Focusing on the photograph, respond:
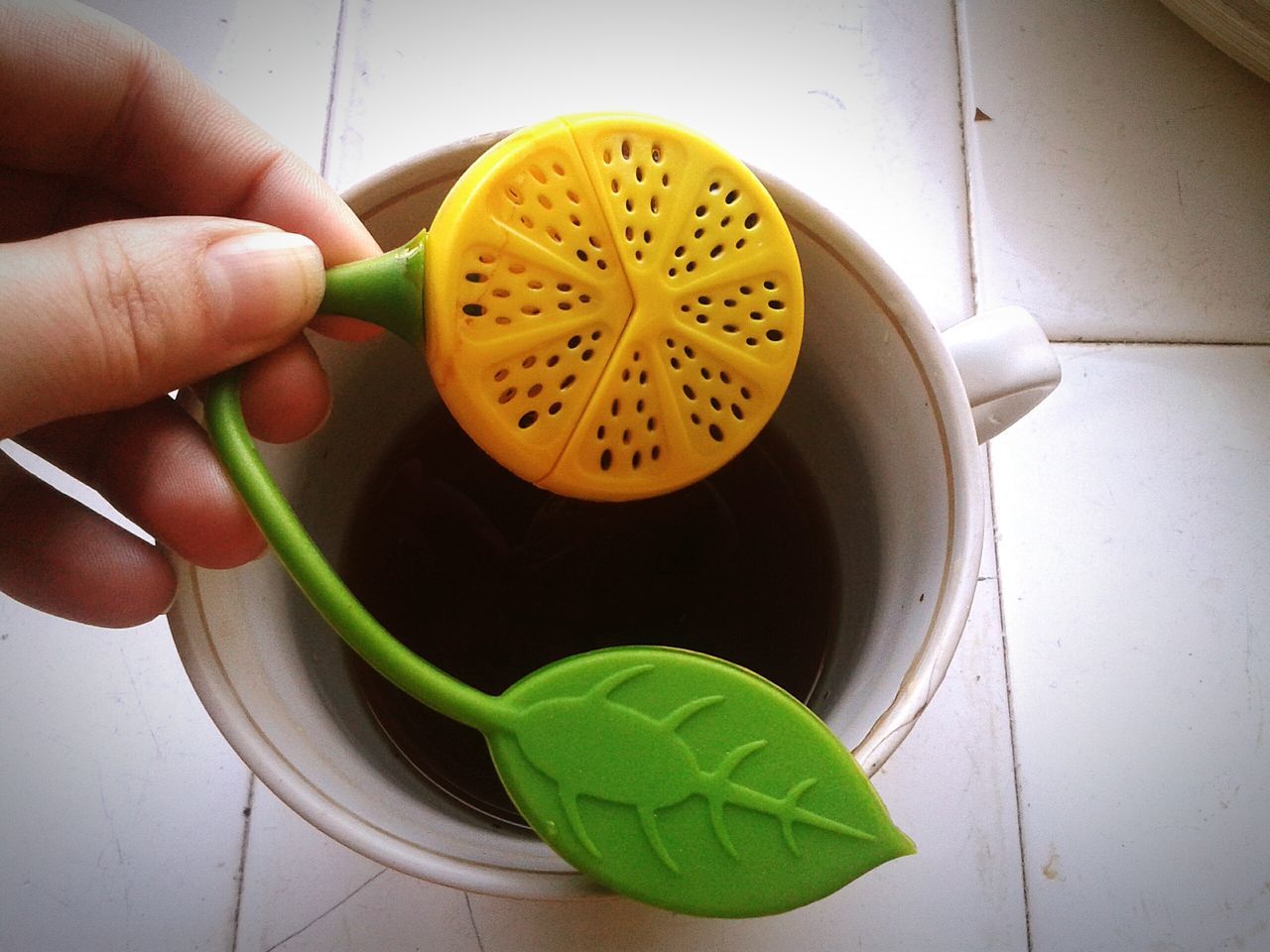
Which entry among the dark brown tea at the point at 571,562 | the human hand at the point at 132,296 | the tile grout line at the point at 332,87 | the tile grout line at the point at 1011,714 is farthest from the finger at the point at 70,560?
the tile grout line at the point at 1011,714

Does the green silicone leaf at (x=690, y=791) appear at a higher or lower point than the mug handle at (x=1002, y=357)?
lower

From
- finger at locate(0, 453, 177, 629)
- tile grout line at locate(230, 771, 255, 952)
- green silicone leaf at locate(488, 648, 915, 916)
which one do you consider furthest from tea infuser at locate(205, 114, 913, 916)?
tile grout line at locate(230, 771, 255, 952)

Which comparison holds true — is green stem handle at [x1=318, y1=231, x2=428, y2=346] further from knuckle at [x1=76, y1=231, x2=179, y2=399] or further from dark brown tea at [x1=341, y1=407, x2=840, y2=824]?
dark brown tea at [x1=341, y1=407, x2=840, y2=824]

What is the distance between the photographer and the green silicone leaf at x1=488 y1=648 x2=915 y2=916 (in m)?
0.32

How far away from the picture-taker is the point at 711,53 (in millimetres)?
627

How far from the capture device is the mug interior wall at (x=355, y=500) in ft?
1.14

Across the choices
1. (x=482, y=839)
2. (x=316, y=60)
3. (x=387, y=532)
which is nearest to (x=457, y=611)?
(x=387, y=532)

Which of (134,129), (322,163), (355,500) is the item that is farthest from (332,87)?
(355,500)

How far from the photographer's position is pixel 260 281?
1.14ft

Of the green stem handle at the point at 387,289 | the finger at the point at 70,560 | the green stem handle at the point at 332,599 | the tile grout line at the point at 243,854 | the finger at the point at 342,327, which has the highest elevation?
the green stem handle at the point at 387,289

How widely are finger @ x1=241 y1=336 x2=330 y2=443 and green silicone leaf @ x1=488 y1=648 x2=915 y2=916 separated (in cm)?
15

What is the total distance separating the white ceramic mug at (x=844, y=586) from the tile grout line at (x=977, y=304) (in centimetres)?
13

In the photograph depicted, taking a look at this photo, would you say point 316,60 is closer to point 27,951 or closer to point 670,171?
point 670,171

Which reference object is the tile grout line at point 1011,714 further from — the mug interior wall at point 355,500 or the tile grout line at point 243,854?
the tile grout line at point 243,854
